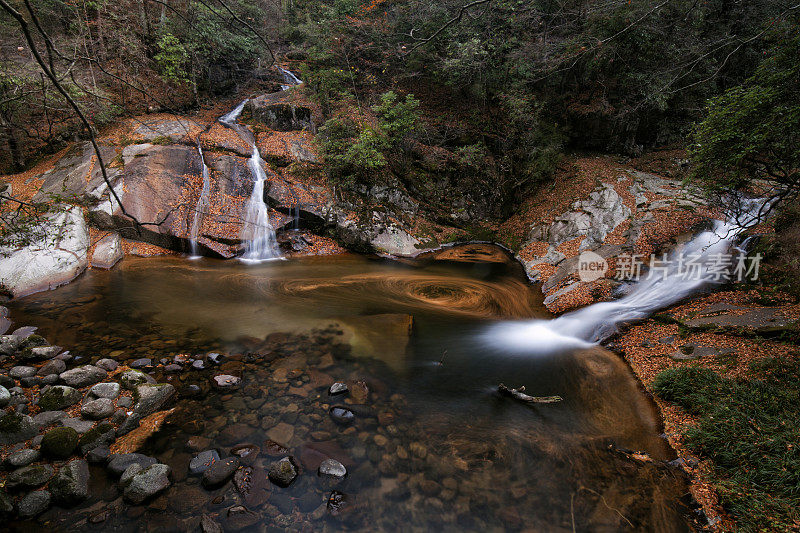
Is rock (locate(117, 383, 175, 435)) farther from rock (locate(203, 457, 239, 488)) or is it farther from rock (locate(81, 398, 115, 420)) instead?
rock (locate(203, 457, 239, 488))

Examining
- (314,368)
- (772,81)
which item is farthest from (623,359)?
(314,368)

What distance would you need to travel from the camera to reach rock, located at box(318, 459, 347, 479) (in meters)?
3.99

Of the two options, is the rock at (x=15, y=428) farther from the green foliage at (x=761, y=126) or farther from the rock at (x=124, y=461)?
the green foliage at (x=761, y=126)

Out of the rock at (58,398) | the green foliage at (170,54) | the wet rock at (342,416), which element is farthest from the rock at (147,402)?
the green foliage at (170,54)

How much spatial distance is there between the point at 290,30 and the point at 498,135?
13.5 metres

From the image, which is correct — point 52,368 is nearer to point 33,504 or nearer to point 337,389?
point 33,504


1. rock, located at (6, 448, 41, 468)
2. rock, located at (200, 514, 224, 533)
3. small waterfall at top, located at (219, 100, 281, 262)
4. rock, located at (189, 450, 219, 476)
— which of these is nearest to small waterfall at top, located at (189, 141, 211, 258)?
small waterfall at top, located at (219, 100, 281, 262)

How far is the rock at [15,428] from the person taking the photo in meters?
3.83

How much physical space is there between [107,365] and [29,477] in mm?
2073

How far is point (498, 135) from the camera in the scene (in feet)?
50.0

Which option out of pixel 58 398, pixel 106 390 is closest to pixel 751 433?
pixel 106 390

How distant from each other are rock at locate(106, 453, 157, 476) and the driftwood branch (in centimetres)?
484

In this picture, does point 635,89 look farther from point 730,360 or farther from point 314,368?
point 314,368

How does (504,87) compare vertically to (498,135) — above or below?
above
